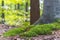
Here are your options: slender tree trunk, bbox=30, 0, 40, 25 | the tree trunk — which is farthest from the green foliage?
slender tree trunk, bbox=30, 0, 40, 25

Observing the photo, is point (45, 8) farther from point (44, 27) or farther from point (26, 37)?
point (26, 37)

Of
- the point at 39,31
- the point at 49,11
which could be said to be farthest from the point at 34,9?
the point at 39,31

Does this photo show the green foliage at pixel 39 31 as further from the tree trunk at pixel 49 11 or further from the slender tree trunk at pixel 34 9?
the slender tree trunk at pixel 34 9

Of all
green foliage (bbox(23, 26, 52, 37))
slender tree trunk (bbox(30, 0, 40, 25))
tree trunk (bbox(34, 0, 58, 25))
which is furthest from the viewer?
slender tree trunk (bbox(30, 0, 40, 25))

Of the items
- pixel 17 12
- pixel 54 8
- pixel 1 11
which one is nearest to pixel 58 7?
pixel 54 8

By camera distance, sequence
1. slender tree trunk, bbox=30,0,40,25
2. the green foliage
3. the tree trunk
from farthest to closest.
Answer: slender tree trunk, bbox=30,0,40,25 → the tree trunk → the green foliage

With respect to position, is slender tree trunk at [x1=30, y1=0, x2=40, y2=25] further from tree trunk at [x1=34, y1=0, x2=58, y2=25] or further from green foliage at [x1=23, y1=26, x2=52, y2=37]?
green foliage at [x1=23, y1=26, x2=52, y2=37]

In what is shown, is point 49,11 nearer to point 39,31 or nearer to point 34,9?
point 39,31

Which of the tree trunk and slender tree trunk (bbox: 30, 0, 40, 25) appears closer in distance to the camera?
the tree trunk

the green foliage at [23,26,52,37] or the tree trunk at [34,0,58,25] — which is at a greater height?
the tree trunk at [34,0,58,25]

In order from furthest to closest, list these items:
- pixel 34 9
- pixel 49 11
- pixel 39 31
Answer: pixel 34 9, pixel 49 11, pixel 39 31

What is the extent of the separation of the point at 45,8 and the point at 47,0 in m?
0.31

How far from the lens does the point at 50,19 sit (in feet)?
22.0

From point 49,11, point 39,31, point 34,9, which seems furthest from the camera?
point 34,9
